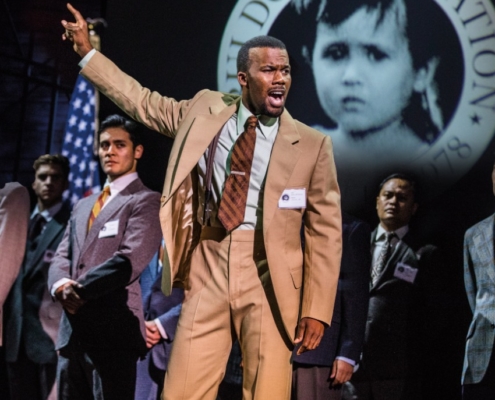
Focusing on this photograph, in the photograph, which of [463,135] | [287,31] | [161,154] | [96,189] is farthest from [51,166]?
[463,135]

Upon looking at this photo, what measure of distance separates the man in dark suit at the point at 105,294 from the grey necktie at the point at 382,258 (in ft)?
4.18

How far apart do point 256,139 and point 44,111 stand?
2973 millimetres

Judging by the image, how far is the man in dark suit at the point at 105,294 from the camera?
3670 mm

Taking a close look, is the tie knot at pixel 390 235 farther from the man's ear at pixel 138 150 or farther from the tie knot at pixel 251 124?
the tie knot at pixel 251 124

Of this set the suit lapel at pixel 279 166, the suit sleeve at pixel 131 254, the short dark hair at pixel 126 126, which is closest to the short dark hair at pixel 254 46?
the suit lapel at pixel 279 166

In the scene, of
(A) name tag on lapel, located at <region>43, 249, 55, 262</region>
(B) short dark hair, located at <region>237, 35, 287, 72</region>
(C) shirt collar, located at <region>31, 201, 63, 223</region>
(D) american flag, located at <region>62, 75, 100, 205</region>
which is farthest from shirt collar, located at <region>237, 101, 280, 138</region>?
(D) american flag, located at <region>62, 75, 100, 205</region>

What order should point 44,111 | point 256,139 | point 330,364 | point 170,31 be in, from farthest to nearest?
point 44,111
point 170,31
point 330,364
point 256,139

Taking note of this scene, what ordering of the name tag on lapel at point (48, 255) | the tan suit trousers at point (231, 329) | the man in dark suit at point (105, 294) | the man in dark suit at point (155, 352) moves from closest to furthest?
1. the tan suit trousers at point (231, 329)
2. the man in dark suit at point (105, 294)
3. the man in dark suit at point (155, 352)
4. the name tag on lapel at point (48, 255)

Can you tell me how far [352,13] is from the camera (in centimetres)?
445

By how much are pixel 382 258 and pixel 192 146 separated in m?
1.90

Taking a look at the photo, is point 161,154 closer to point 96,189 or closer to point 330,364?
point 96,189

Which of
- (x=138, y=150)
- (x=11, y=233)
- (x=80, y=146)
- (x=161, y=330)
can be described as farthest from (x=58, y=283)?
(x=80, y=146)

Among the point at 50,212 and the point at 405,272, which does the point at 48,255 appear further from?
the point at 405,272

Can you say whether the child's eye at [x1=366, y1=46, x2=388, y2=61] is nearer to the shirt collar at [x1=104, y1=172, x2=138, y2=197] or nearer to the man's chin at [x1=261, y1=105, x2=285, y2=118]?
the shirt collar at [x1=104, y1=172, x2=138, y2=197]
